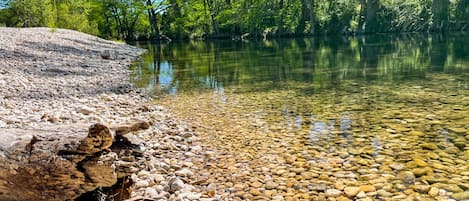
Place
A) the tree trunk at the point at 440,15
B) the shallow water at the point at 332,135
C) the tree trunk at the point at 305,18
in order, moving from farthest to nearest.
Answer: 1. the tree trunk at the point at 305,18
2. the tree trunk at the point at 440,15
3. the shallow water at the point at 332,135

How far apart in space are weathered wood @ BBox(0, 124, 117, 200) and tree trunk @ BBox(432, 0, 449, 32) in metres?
54.6

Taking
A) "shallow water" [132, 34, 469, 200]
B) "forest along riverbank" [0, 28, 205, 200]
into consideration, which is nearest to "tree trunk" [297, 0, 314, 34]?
"shallow water" [132, 34, 469, 200]

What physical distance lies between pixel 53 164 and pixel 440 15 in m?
55.9

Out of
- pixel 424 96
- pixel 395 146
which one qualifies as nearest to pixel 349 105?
pixel 424 96

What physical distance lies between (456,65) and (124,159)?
49.4ft

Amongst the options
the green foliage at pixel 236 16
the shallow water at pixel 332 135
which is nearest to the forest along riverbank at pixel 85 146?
the shallow water at pixel 332 135

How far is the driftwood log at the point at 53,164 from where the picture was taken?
299 cm

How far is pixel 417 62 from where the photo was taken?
54.9 ft

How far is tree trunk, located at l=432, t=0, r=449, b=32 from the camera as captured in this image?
48.2 metres

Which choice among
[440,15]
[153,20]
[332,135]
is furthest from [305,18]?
[332,135]

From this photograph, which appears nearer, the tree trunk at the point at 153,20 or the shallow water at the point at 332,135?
the shallow water at the point at 332,135

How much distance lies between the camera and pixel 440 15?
49.0 meters

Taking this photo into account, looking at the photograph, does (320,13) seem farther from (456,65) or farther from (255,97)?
(255,97)

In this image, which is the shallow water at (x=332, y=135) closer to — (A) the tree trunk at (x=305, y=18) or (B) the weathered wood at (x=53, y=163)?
(B) the weathered wood at (x=53, y=163)
